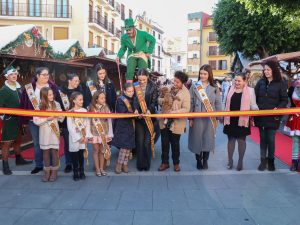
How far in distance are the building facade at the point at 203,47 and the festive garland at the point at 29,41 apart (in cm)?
5000

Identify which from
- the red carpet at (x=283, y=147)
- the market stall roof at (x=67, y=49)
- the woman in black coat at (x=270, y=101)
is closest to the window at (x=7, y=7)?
the market stall roof at (x=67, y=49)

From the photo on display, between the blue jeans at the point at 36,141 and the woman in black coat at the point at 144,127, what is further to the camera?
the woman in black coat at the point at 144,127

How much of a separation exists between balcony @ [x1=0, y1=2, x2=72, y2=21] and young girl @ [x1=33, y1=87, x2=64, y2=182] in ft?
103

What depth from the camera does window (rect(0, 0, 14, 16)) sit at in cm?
3403

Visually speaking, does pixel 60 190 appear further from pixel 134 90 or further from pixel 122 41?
pixel 122 41

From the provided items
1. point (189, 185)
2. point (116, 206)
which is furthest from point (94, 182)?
point (189, 185)

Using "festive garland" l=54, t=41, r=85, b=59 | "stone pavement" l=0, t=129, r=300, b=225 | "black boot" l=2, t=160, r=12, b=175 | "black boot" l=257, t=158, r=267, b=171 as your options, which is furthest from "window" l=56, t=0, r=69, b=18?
"black boot" l=257, t=158, r=267, b=171

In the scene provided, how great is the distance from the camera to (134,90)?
5836 millimetres

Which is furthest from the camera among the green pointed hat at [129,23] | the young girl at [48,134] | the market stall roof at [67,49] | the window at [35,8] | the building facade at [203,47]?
the building facade at [203,47]

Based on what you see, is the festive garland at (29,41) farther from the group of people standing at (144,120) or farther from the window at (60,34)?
the window at (60,34)

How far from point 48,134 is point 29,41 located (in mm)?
6868

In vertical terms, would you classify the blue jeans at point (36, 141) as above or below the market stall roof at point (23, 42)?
below

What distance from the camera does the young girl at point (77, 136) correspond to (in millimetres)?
5259

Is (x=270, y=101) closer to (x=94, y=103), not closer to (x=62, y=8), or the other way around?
(x=94, y=103)
